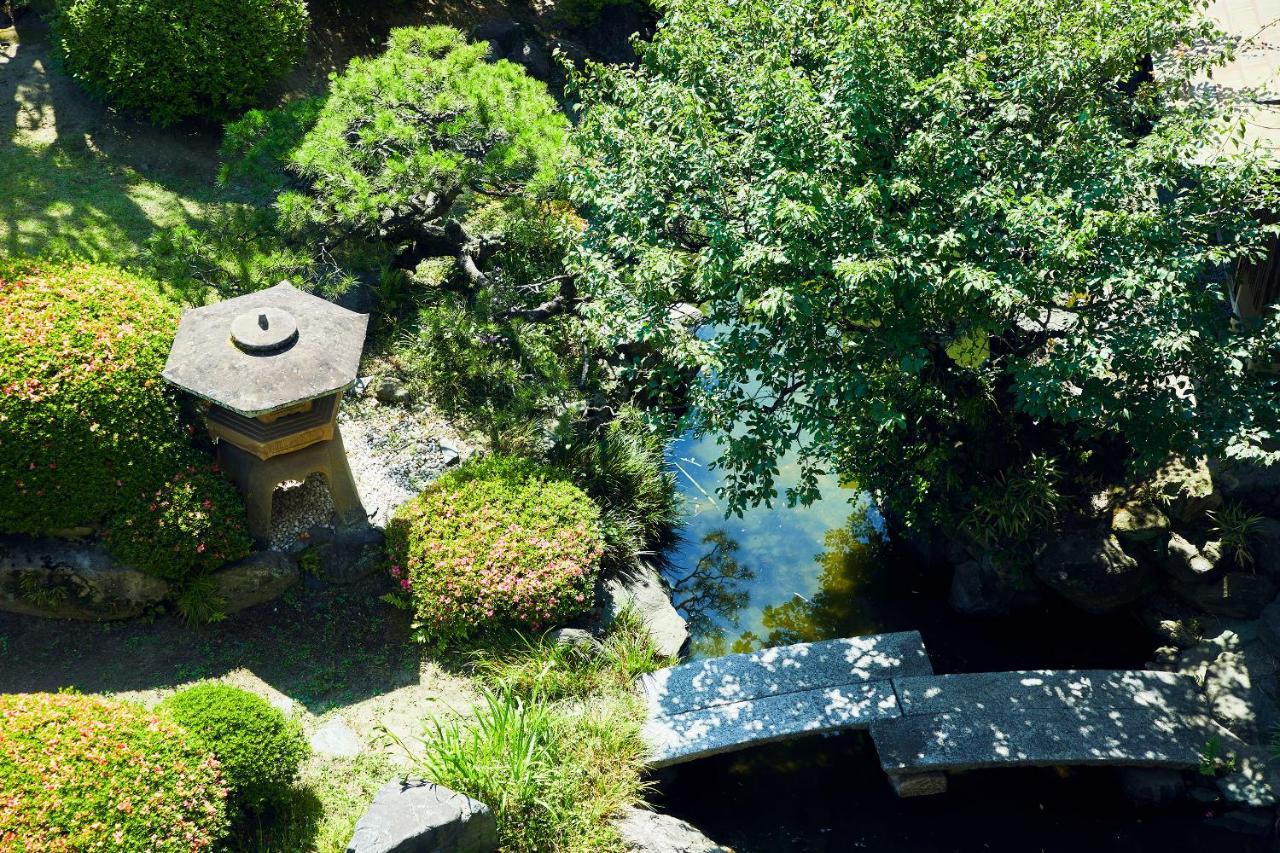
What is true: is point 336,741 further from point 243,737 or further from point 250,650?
point 250,650

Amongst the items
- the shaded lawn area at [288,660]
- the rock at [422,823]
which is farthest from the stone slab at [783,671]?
the shaded lawn area at [288,660]

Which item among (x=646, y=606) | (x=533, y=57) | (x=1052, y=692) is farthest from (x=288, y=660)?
(x=533, y=57)

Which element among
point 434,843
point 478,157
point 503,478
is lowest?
point 434,843

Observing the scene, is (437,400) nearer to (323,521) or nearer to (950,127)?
(323,521)

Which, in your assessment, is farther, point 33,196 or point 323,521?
point 33,196

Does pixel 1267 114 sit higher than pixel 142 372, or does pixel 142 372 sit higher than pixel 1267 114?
pixel 1267 114

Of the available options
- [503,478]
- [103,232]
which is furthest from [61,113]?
[503,478]

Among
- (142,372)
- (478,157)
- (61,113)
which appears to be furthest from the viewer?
(61,113)
